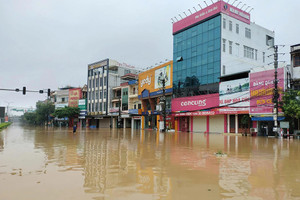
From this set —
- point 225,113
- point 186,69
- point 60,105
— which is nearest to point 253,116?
point 225,113

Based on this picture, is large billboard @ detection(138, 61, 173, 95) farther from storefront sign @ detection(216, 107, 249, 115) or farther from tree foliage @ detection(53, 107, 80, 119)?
tree foliage @ detection(53, 107, 80, 119)

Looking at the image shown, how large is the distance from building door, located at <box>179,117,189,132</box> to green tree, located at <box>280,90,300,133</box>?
1944 cm

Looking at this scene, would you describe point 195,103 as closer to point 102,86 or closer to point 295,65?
point 295,65

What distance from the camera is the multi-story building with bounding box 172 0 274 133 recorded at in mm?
40750

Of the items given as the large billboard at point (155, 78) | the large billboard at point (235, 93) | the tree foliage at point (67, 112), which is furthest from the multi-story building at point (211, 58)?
the tree foliage at point (67, 112)

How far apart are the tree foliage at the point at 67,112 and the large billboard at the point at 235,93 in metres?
49.2

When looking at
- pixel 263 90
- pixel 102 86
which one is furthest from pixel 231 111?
pixel 102 86

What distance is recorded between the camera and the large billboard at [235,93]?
116ft

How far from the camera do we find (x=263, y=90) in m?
33.0

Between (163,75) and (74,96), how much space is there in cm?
4030

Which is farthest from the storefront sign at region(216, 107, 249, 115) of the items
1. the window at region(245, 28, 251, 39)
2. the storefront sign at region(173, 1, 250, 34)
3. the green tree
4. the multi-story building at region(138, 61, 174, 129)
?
the window at region(245, 28, 251, 39)

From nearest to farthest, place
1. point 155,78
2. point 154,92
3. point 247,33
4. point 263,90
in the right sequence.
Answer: point 263,90 → point 247,33 → point 154,92 → point 155,78

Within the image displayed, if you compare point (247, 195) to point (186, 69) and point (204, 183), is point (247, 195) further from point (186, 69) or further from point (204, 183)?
point (186, 69)

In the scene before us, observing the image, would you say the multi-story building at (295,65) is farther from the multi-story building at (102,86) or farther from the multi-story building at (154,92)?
the multi-story building at (102,86)
